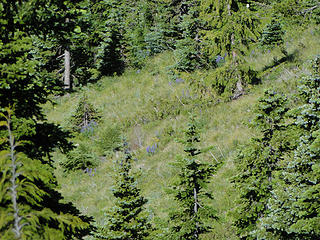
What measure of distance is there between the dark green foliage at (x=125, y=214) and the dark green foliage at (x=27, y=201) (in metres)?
2.27

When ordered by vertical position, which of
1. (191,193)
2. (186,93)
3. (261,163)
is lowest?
(186,93)

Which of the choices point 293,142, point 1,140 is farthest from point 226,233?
point 1,140

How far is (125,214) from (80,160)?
826cm

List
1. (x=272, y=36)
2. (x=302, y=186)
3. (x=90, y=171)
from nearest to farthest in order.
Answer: (x=302, y=186), (x=90, y=171), (x=272, y=36)

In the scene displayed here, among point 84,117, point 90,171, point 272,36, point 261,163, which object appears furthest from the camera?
point 272,36

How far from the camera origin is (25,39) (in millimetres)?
5027

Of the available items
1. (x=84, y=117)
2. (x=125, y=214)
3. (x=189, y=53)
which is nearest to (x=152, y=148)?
(x=84, y=117)

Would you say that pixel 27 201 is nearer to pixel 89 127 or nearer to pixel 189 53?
pixel 89 127

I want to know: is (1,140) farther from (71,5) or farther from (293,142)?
(293,142)

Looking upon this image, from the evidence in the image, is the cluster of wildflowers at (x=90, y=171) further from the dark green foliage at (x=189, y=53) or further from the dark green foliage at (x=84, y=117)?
the dark green foliage at (x=189, y=53)

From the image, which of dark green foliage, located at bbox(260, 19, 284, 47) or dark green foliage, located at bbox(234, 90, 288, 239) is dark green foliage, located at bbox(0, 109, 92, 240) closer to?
dark green foliage, located at bbox(234, 90, 288, 239)

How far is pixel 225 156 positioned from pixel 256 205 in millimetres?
5501

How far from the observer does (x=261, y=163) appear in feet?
24.8

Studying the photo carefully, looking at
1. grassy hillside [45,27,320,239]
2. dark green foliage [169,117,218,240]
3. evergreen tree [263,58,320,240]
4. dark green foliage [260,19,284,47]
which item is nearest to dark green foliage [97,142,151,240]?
dark green foliage [169,117,218,240]
